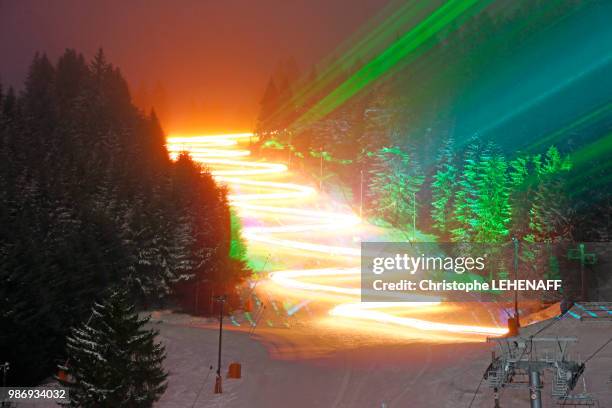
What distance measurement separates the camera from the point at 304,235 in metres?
72.9

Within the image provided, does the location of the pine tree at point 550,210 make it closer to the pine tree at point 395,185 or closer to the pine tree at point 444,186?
the pine tree at point 444,186

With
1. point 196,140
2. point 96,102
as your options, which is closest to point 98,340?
point 96,102

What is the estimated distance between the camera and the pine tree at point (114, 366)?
90.3 ft

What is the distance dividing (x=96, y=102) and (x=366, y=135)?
38.4 m

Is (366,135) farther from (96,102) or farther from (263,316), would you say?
(263,316)

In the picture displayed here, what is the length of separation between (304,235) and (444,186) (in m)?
19.4

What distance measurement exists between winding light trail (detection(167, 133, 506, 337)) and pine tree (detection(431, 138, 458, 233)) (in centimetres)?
968

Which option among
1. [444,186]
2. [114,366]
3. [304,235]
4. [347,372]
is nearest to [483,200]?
[444,186]

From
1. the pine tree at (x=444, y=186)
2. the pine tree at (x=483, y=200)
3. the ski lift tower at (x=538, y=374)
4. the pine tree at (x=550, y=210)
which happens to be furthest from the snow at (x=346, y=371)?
the pine tree at (x=444, y=186)

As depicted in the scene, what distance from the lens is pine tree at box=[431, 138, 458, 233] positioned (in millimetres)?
76438

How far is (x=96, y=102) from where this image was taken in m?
85.6

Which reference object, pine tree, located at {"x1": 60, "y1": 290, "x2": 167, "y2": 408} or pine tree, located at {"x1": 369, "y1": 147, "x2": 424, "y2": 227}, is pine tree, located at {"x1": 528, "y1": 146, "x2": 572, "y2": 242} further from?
pine tree, located at {"x1": 60, "y1": 290, "x2": 167, "y2": 408}

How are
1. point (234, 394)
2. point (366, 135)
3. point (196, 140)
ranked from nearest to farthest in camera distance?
point (234, 394) < point (366, 135) < point (196, 140)

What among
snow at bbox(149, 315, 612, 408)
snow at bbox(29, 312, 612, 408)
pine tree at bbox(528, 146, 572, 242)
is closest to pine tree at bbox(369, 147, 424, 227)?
pine tree at bbox(528, 146, 572, 242)
